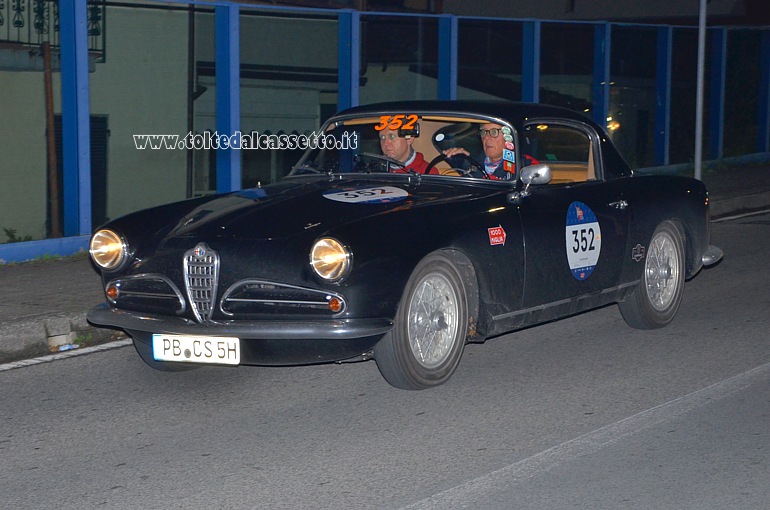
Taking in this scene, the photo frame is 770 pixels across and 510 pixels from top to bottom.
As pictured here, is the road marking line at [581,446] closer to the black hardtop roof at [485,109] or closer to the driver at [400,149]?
the black hardtop roof at [485,109]

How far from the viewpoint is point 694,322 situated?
26.6ft

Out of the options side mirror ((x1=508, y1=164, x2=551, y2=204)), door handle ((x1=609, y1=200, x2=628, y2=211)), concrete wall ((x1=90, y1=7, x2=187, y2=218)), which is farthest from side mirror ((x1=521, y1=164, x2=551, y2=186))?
concrete wall ((x1=90, y1=7, x2=187, y2=218))

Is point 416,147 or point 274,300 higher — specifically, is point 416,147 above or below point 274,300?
above

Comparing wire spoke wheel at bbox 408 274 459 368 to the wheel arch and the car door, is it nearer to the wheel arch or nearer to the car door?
the wheel arch

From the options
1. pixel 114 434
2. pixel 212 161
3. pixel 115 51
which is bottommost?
pixel 114 434

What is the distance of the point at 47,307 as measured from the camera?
8.04 metres

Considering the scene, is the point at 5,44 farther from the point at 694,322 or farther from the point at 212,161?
the point at 694,322

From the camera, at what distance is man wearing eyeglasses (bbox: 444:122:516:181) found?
685 centimetres

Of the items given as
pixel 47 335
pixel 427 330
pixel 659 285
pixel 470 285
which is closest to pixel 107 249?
pixel 47 335

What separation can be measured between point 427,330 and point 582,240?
145 centimetres

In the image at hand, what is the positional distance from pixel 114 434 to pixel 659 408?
2682mm

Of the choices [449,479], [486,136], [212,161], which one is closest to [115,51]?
[212,161]

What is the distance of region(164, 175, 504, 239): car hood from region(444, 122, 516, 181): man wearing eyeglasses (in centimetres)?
15

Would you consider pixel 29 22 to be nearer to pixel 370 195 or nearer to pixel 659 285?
pixel 370 195
